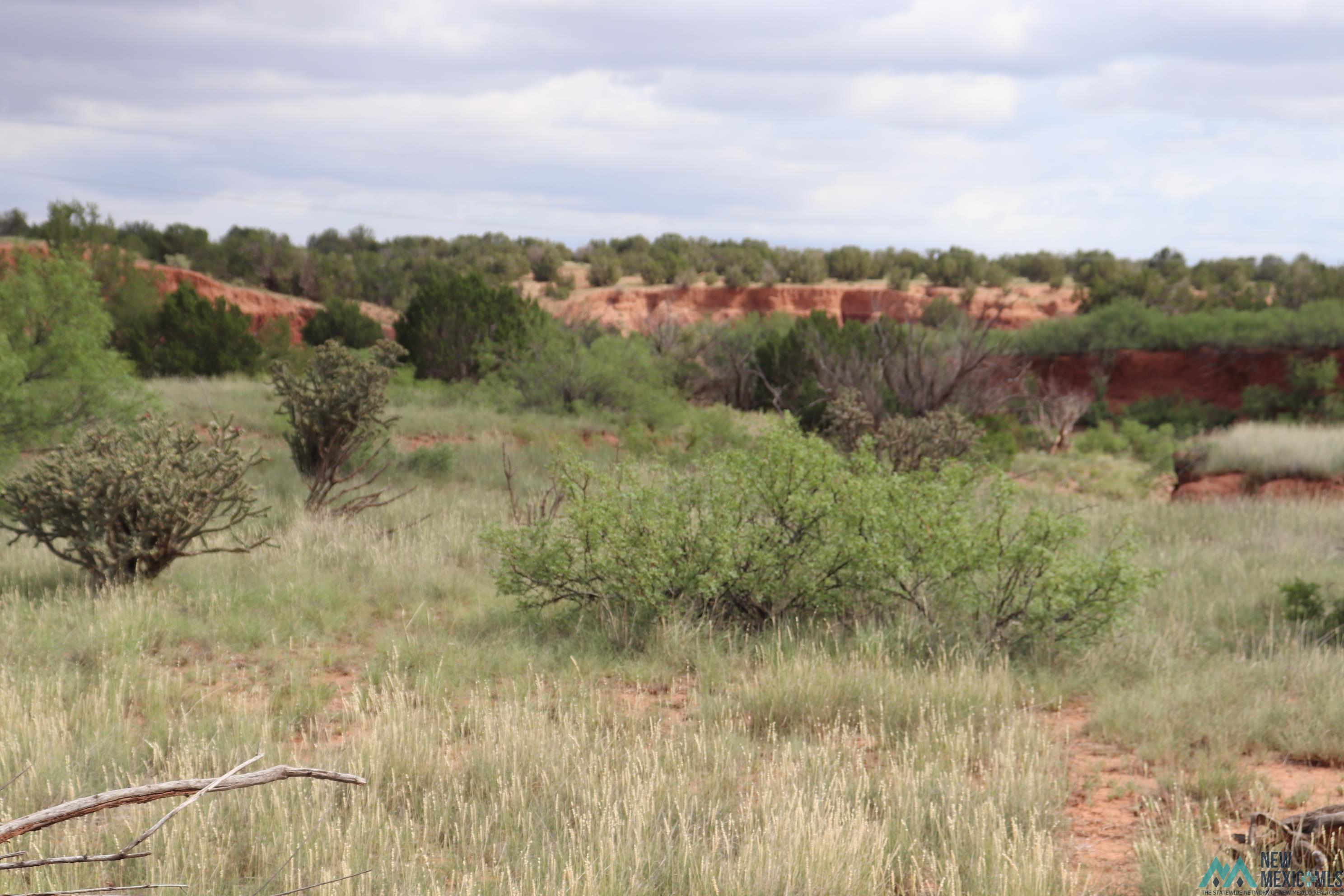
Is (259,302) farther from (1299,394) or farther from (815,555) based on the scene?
(815,555)

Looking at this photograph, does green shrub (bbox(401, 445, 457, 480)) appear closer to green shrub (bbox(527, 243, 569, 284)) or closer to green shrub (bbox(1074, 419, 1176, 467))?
green shrub (bbox(1074, 419, 1176, 467))

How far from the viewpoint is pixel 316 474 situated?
11398mm

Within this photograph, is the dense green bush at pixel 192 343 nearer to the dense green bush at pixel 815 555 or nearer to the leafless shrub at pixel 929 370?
the leafless shrub at pixel 929 370

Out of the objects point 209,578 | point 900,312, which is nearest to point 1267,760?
point 209,578

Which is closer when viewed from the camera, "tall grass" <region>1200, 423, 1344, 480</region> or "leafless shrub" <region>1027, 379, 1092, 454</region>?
"tall grass" <region>1200, 423, 1344, 480</region>

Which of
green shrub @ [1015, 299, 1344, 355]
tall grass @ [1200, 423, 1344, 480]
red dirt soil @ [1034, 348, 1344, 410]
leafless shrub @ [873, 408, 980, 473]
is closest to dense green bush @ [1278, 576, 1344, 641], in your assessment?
leafless shrub @ [873, 408, 980, 473]

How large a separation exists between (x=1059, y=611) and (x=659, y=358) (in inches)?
720

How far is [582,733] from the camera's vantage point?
4.41 metres

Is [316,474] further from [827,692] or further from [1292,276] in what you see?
[1292,276]

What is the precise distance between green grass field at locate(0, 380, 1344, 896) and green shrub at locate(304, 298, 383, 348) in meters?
22.0

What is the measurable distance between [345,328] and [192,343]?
6.02 meters

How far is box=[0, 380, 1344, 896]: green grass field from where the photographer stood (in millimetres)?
3385

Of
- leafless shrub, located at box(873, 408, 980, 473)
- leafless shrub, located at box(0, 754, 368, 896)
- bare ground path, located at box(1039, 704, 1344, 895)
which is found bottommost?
bare ground path, located at box(1039, 704, 1344, 895)

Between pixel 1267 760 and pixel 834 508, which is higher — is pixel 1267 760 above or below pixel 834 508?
below
